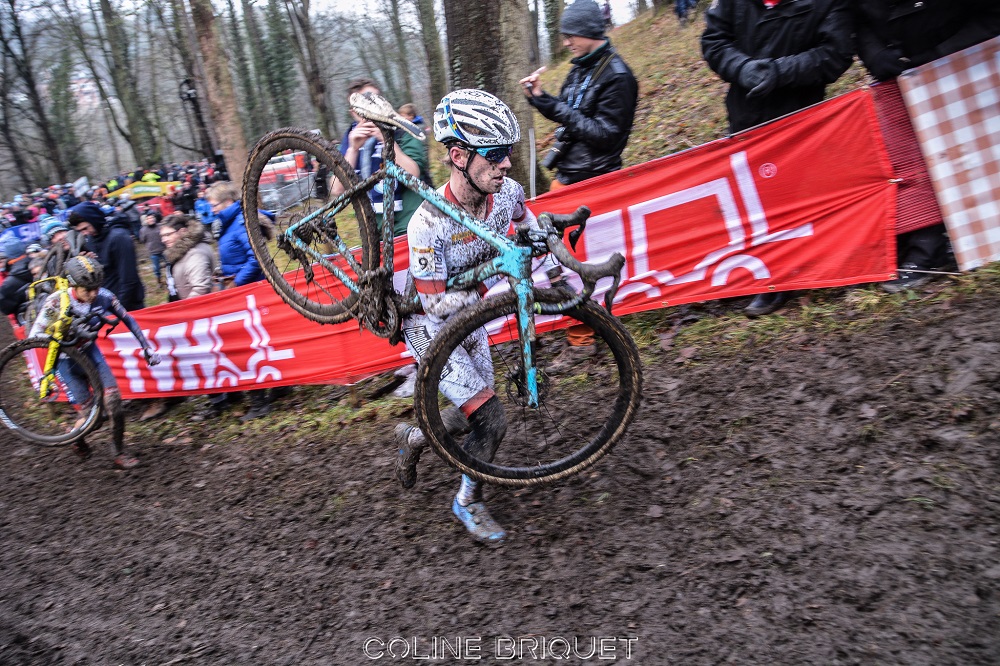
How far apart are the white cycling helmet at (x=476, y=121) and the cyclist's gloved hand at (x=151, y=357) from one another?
5.25 metres

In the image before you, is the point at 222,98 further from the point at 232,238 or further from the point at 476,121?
the point at 476,121

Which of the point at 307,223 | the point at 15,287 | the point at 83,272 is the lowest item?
the point at 15,287

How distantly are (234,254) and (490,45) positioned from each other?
332 centimetres

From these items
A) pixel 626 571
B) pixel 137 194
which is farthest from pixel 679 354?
pixel 137 194

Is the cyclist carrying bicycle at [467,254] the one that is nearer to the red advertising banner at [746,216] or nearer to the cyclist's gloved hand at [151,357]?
the red advertising banner at [746,216]

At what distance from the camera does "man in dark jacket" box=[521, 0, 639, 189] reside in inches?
223

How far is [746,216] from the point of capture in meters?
5.84

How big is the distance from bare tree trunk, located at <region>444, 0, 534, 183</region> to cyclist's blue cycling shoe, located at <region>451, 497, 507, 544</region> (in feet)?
13.3

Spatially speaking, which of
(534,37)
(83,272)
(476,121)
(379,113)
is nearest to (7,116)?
(534,37)

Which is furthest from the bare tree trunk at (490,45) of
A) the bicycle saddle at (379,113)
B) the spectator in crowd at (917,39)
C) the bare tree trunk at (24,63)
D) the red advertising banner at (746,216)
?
the bare tree trunk at (24,63)

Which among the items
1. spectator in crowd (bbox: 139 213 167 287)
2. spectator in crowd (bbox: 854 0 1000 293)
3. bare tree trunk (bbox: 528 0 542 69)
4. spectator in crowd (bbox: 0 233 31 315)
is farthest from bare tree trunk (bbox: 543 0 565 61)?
spectator in crowd (bbox: 854 0 1000 293)

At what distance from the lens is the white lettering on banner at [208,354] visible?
752 centimetres

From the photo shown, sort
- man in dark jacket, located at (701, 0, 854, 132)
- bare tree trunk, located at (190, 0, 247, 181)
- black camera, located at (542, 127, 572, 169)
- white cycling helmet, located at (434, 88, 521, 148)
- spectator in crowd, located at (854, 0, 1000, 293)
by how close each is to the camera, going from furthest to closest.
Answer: bare tree trunk, located at (190, 0, 247, 181) → black camera, located at (542, 127, 572, 169) → man in dark jacket, located at (701, 0, 854, 132) → spectator in crowd, located at (854, 0, 1000, 293) → white cycling helmet, located at (434, 88, 521, 148)

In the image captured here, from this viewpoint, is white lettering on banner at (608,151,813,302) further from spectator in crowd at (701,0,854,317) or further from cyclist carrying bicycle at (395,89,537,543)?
cyclist carrying bicycle at (395,89,537,543)
